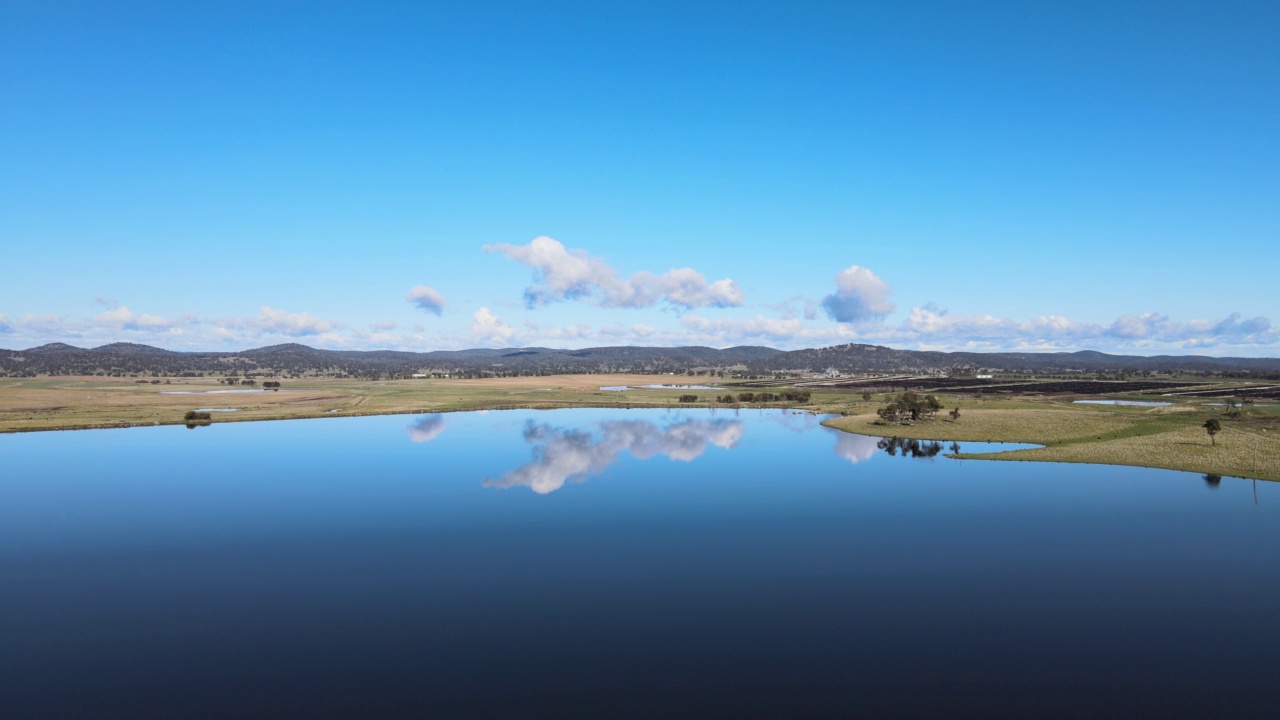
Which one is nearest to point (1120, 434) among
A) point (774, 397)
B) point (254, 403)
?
point (774, 397)

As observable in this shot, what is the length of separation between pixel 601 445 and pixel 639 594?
3838 centimetres

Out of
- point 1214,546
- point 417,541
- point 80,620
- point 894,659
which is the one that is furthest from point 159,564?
point 1214,546

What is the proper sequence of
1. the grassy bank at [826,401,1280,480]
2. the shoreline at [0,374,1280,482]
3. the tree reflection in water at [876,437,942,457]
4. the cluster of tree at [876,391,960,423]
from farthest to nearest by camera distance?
1. the cluster of tree at [876,391,960,423]
2. the tree reflection in water at [876,437,942,457]
3. the shoreline at [0,374,1280,482]
4. the grassy bank at [826,401,1280,480]

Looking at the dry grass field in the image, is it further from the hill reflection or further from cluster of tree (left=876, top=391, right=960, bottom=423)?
cluster of tree (left=876, top=391, right=960, bottom=423)

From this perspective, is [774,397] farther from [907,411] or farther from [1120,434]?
[1120,434]

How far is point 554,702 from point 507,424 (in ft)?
212

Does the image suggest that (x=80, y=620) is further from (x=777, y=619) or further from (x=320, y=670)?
(x=777, y=619)

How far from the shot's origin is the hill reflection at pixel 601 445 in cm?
4650

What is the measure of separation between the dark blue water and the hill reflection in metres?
1.35

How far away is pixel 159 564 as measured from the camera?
92.1ft

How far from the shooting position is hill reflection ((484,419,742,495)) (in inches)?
1831

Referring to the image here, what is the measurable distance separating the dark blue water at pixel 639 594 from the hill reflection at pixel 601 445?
1351 mm

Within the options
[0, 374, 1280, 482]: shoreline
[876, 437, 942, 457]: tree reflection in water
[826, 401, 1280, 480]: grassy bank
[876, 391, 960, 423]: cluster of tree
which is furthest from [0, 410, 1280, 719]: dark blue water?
[876, 391, 960, 423]: cluster of tree

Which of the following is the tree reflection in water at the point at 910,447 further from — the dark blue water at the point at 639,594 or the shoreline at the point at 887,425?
the dark blue water at the point at 639,594
